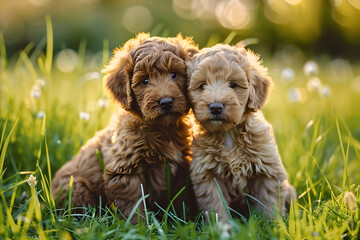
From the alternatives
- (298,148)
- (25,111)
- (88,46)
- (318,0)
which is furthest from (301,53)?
(25,111)

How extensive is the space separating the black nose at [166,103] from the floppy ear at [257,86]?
68cm

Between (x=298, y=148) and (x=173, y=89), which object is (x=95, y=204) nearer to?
(x=173, y=89)

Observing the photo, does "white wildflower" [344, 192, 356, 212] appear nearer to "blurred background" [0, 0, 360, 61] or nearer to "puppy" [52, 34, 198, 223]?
"puppy" [52, 34, 198, 223]

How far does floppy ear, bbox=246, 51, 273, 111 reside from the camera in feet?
11.3

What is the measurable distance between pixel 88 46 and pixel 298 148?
41.5ft

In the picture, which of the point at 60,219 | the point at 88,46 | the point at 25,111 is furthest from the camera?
the point at 88,46

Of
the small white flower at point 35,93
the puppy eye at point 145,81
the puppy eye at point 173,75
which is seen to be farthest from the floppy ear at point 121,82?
the small white flower at point 35,93

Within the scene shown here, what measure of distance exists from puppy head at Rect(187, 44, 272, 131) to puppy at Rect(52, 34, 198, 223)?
15 cm

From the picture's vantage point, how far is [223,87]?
11.0ft

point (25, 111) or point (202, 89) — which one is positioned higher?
point (202, 89)

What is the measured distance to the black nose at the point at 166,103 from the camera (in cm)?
326

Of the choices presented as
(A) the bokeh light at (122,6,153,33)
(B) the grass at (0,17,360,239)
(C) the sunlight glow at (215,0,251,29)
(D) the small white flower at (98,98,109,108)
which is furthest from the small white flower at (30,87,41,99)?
(A) the bokeh light at (122,6,153,33)

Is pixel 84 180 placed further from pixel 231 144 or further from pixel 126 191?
pixel 231 144

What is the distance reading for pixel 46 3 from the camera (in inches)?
656
